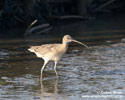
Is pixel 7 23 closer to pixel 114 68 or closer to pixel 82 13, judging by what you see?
pixel 82 13

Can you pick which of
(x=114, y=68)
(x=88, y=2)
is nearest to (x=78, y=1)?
(x=88, y=2)

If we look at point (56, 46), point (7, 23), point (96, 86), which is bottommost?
point (96, 86)

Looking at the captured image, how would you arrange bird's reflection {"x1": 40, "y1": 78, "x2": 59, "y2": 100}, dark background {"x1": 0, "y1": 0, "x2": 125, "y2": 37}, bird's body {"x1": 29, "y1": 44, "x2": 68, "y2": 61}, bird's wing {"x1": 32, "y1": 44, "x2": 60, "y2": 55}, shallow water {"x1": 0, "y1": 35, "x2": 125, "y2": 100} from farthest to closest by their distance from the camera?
dark background {"x1": 0, "y1": 0, "x2": 125, "y2": 37} < bird's wing {"x1": 32, "y1": 44, "x2": 60, "y2": 55} < bird's body {"x1": 29, "y1": 44, "x2": 68, "y2": 61} < shallow water {"x1": 0, "y1": 35, "x2": 125, "y2": 100} < bird's reflection {"x1": 40, "y1": 78, "x2": 59, "y2": 100}

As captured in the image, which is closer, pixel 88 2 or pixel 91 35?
pixel 91 35

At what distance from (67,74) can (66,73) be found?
12cm

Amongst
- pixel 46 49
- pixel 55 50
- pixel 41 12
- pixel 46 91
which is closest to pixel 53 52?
pixel 55 50

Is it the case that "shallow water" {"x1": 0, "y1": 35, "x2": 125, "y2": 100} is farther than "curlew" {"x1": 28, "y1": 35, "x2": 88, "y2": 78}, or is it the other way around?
"curlew" {"x1": 28, "y1": 35, "x2": 88, "y2": 78}

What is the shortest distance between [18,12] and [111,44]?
5137 millimetres

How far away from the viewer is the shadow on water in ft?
30.9

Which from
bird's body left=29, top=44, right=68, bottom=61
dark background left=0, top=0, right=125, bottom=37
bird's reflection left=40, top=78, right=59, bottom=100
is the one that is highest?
dark background left=0, top=0, right=125, bottom=37

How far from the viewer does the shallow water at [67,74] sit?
30.6 feet

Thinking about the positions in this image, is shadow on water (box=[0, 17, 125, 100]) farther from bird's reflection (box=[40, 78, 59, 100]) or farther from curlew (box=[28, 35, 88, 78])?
curlew (box=[28, 35, 88, 78])

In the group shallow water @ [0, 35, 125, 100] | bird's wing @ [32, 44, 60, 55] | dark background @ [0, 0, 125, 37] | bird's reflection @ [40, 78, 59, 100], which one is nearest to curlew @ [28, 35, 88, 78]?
bird's wing @ [32, 44, 60, 55]

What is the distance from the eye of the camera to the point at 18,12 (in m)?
18.8
